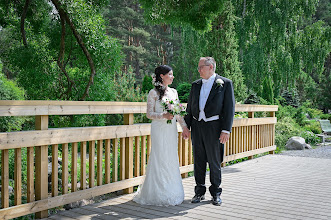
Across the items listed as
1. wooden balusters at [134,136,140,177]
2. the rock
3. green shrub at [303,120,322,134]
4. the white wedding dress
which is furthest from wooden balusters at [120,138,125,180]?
green shrub at [303,120,322,134]

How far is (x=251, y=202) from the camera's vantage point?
4.91 metres

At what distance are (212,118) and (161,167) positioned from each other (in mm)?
874

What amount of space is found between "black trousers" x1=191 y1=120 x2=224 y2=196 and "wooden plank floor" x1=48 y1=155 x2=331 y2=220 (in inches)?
9.2

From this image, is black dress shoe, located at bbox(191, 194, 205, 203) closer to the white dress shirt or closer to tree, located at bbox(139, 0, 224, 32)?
the white dress shirt

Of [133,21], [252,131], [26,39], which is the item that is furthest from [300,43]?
[133,21]

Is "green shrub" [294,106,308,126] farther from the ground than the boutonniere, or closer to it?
closer to it

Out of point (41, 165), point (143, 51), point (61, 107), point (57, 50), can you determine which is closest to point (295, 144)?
point (57, 50)

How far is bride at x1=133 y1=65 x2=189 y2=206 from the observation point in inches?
185

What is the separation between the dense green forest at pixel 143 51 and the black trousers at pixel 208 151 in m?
3.75

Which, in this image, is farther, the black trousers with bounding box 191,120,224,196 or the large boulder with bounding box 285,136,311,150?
the large boulder with bounding box 285,136,311,150

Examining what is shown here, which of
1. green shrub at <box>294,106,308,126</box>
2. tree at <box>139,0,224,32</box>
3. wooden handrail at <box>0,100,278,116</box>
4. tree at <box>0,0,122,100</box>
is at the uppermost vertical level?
tree at <box>139,0,224,32</box>

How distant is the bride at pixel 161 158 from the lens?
185 inches

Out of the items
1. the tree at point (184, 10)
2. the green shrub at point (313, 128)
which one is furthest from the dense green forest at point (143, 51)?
the green shrub at point (313, 128)

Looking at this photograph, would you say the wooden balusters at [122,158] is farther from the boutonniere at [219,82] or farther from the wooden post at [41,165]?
the boutonniere at [219,82]
